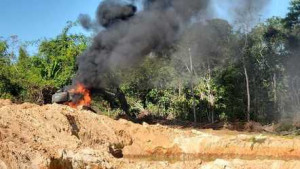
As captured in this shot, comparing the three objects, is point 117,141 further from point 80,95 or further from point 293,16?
point 293,16

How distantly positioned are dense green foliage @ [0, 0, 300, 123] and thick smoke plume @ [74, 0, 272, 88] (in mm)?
9302

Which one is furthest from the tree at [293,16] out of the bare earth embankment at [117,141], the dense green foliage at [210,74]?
the bare earth embankment at [117,141]

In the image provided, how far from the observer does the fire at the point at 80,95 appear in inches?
937

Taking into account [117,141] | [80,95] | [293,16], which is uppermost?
[293,16]

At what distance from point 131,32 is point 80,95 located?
178 inches

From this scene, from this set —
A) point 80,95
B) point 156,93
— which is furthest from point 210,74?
point 80,95

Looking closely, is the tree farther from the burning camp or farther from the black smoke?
the black smoke

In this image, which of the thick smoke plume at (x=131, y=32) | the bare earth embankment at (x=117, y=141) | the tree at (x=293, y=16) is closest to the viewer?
the bare earth embankment at (x=117, y=141)

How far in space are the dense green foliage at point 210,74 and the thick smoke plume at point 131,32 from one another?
9.30 m

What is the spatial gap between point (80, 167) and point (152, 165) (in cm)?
184

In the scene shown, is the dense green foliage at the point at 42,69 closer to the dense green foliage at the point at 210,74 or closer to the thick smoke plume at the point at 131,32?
the dense green foliage at the point at 210,74

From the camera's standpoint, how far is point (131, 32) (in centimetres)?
2223

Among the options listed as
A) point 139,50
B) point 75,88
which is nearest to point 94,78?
point 75,88

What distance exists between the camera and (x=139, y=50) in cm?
2281
